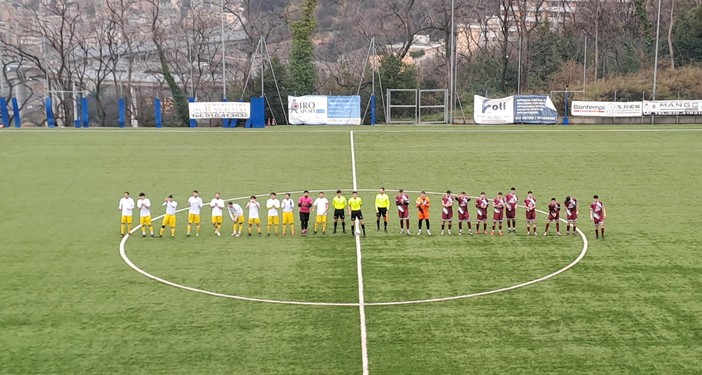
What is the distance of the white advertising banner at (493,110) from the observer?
157ft

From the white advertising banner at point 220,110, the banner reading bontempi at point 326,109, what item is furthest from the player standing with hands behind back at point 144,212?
the banner reading bontempi at point 326,109

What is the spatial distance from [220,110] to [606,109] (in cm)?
2543

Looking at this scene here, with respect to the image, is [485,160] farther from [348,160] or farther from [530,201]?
[530,201]

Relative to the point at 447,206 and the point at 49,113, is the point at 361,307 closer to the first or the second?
the point at 447,206

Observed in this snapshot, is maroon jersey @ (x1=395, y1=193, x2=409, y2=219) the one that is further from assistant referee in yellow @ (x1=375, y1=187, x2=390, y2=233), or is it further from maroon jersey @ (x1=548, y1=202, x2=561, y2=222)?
maroon jersey @ (x1=548, y1=202, x2=561, y2=222)

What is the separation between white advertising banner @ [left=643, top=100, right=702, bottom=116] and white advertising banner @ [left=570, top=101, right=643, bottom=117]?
558 millimetres

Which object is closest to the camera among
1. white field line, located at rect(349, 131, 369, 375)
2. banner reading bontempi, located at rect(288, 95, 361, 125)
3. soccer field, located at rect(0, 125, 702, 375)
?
white field line, located at rect(349, 131, 369, 375)

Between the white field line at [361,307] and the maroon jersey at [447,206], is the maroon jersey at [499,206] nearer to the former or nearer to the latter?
the maroon jersey at [447,206]

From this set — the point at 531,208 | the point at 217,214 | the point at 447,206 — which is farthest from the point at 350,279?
the point at 531,208

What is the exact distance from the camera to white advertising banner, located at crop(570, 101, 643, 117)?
48062mm

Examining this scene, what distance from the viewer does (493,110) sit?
4819cm

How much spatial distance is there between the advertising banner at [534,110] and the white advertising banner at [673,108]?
625cm

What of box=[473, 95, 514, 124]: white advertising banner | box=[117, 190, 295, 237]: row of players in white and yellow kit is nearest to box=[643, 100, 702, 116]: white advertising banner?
box=[473, 95, 514, 124]: white advertising banner

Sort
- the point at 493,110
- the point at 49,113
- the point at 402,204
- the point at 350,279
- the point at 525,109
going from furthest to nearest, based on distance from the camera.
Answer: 1. the point at 49,113
2. the point at 493,110
3. the point at 525,109
4. the point at 402,204
5. the point at 350,279
